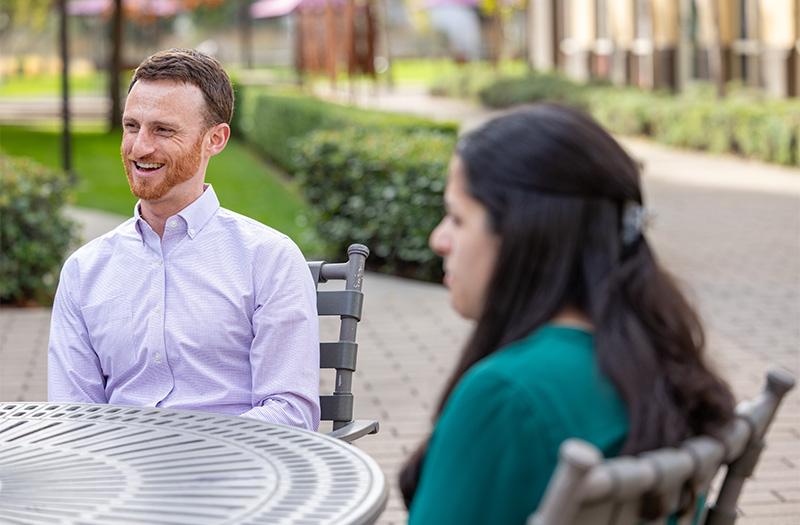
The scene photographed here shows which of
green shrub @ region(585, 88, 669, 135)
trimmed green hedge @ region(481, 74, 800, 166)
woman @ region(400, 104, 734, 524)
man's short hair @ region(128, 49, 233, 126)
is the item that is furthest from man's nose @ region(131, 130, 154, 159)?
green shrub @ region(585, 88, 669, 135)

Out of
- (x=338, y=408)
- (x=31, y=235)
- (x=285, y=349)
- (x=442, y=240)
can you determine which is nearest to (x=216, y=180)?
(x=31, y=235)

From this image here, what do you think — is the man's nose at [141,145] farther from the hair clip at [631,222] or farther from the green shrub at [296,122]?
the green shrub at [296,122]


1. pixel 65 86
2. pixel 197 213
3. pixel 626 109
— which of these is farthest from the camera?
pixel 626 109

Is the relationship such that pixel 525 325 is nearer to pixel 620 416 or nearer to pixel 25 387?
pixel 620 416

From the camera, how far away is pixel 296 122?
17469 millimetres

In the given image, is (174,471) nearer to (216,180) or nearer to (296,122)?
(216,180)

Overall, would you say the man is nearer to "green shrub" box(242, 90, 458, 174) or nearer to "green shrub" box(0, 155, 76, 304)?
"green shrub" box(0, 155, 76, 304)

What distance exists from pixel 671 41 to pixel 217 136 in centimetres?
2337

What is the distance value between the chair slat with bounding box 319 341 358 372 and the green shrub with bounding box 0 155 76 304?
5388 millimetres

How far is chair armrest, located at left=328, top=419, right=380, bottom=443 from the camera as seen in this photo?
3.15 metres

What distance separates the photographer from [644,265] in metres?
1.78

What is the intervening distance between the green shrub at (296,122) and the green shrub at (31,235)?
3240mm

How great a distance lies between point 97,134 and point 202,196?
21240 mm

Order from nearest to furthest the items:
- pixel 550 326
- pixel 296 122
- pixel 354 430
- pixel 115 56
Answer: pixel 550 326, pixel 354 430, pixel 296 122, pixel 115 56
